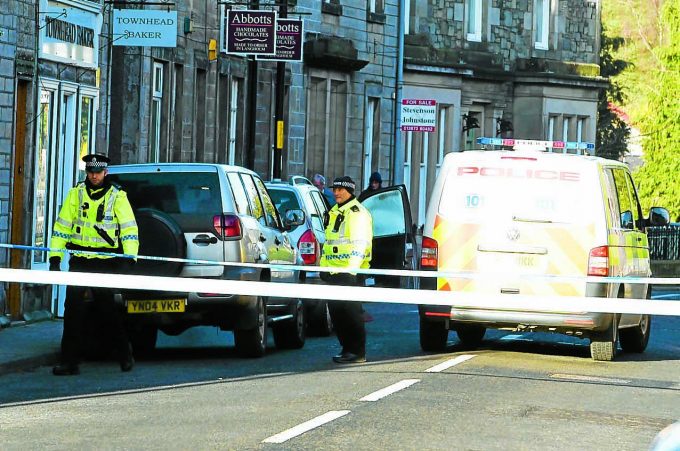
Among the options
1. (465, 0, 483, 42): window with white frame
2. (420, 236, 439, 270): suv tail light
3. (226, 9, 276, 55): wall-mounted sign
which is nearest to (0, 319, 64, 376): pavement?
(420, 236, 439, 270): suv tail light

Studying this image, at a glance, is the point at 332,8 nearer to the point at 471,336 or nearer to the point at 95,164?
the point at 471,336

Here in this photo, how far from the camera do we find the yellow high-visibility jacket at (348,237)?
1716 centimetres

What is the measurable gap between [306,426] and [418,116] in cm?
2612

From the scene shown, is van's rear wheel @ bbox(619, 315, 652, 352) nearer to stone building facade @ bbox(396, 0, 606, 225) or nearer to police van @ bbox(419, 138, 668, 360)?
police van @ bbox(419, 138, 668, 360)

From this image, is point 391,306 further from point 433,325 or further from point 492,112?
point 492,112

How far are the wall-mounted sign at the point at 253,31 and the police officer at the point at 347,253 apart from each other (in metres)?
11.4

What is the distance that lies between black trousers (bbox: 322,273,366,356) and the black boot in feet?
8.79

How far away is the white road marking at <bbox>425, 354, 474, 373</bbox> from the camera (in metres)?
15.7

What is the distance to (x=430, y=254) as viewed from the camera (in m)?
17.8

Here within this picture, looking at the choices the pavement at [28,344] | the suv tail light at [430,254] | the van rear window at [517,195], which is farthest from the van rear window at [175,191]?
the van rear window at [517,195]

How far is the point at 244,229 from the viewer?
55.3 ft

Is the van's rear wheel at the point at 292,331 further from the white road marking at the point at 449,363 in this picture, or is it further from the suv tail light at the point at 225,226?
the suv tail light at the point at 225,226

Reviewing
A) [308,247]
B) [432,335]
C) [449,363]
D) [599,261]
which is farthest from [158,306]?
[308,247]

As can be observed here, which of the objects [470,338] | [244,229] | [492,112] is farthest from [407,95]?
[244,229]
